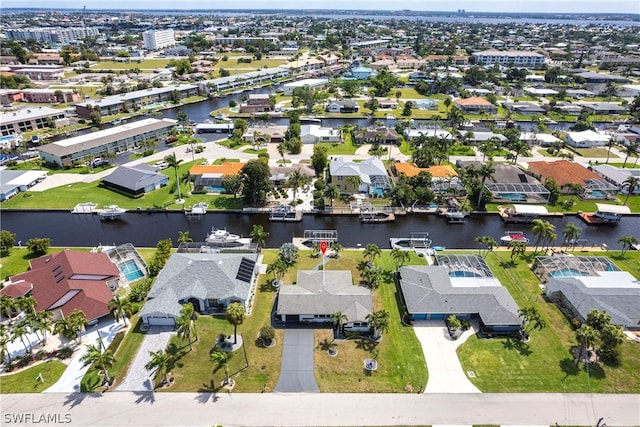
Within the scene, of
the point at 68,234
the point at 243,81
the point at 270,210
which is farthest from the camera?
the point at 243,81

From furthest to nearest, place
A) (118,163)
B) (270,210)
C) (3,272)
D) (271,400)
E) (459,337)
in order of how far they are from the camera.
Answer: (118,163) < (270,210) < (3,272) < (459,337) < (271,400)

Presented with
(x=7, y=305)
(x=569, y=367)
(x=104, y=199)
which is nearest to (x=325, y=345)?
(x=569, y=367)

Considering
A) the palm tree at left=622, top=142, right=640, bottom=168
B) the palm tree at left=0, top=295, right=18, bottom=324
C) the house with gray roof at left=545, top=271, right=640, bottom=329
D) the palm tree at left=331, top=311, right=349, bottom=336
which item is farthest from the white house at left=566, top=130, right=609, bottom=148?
the palm tree at left=0, top=295, right=18, bottom=324

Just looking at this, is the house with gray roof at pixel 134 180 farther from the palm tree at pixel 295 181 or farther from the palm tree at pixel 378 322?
the palm tree at pixel 378 322

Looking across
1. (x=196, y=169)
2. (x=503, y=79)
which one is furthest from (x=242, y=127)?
(x=503, y=79)

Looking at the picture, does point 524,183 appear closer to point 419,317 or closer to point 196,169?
point 419,317

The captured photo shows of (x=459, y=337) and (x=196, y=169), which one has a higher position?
(x=196, y=169)

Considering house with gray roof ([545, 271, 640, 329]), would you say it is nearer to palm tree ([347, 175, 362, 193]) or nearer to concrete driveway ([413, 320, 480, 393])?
concrete driveway ([413, 320, 480, 393])
